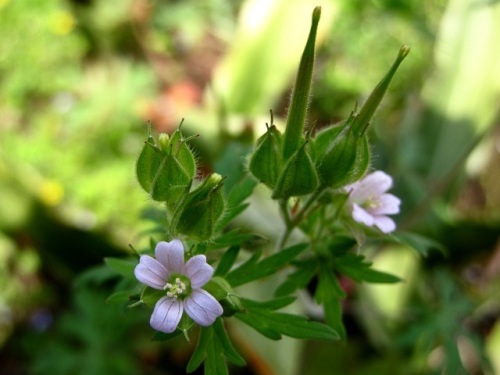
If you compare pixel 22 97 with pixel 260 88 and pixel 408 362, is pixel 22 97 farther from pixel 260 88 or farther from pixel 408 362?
pixel 408 362

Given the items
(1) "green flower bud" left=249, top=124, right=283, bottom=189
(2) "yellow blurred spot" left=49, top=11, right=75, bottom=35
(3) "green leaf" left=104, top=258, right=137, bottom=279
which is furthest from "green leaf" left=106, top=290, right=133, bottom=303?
(2) "yellow blurred spot" left=49, top=11, right=75, bottom=35

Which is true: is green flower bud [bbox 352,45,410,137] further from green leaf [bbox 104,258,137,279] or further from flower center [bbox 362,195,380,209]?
green leaf [bbox 104,258,137,279]

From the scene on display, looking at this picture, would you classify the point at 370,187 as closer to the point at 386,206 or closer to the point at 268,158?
the point at 386,206

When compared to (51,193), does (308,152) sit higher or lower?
higher

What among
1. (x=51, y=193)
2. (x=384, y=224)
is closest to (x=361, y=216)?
(x=384, y=224)

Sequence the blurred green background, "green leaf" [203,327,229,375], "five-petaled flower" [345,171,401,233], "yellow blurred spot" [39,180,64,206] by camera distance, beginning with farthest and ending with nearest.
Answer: "yellow blurred spot" [39,180,64,206] < the blurred green background < "five-petaled flower" [345,171,401,233] < "green leaf" [203,327,229,375]

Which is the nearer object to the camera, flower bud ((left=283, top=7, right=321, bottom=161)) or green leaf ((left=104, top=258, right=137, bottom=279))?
flower bud ((left=283, top=7, right=321, bottom=161))

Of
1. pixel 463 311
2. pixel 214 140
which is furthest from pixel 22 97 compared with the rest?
pixel 463 311

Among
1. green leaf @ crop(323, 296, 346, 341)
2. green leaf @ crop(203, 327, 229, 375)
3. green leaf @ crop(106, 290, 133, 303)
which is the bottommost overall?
green leaf @ crop(106, 290, 133, 303)
